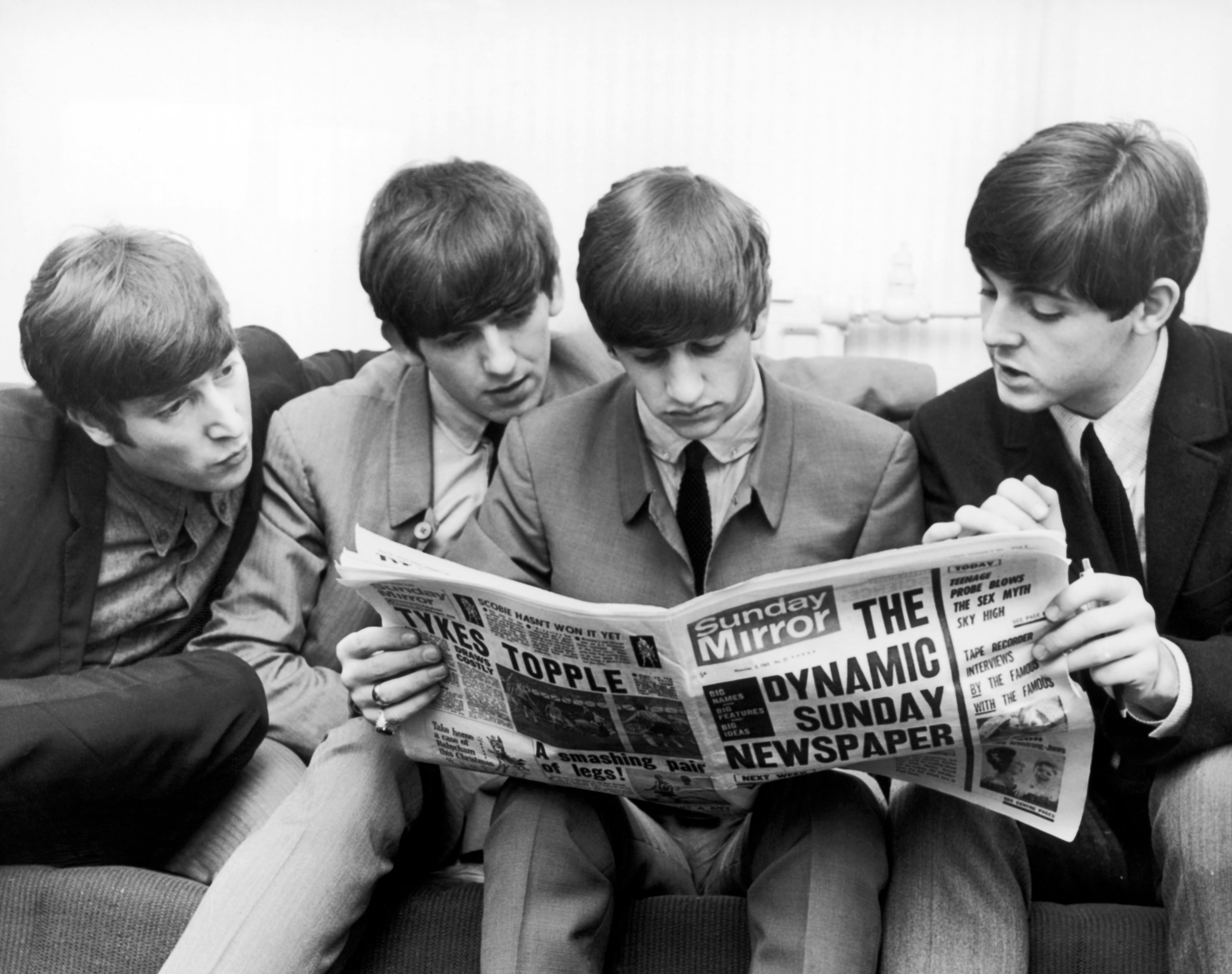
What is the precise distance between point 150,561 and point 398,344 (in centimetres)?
33

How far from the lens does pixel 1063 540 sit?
833mm

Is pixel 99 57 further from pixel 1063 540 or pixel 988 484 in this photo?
pixel 1063 540

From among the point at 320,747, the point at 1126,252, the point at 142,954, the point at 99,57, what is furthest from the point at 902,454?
the point at 99,57

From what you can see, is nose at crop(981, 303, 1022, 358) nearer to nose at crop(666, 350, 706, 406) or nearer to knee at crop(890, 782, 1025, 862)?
nose at crop(666, 350, 706, 406)

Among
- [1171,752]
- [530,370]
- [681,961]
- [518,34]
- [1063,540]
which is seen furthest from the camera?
[518,34]

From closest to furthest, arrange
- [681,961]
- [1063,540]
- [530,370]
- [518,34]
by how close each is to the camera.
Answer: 1. [1063,540]
2. [681,961]
3. [530,370]
4. [518,34]

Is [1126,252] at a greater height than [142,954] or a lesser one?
greater

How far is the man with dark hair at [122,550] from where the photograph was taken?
1.09 meters

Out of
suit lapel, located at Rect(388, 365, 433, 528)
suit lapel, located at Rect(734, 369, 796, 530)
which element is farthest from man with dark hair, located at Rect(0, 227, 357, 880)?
suit lapel, located at Rect(734, 369, 796, 530)

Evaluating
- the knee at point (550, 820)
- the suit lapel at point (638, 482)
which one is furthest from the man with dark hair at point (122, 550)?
the suit lapel at point (638, 482)

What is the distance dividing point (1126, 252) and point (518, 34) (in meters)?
0.98

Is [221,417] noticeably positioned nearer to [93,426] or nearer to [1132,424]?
[93,426]

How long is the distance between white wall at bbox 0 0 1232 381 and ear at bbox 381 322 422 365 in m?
0.48

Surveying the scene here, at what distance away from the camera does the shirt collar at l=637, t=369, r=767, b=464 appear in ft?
3.83
